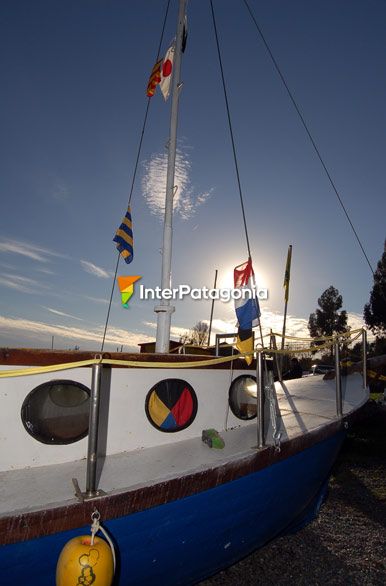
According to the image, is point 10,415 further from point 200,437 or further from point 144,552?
point 200,437

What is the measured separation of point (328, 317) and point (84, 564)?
56.0 metres

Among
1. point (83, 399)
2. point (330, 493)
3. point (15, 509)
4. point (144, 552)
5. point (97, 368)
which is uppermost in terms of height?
point (97, 368)

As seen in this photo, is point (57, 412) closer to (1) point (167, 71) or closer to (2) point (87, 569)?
(2) point (87, 569)

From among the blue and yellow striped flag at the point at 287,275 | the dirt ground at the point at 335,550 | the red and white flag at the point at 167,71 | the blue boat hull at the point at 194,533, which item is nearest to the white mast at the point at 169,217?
the red and white flag at the point at 167,71

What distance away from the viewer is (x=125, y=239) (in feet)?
19.7

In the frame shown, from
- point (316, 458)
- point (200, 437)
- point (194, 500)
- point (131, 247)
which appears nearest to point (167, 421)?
point (200, 437)

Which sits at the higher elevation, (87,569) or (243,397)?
(243,397)

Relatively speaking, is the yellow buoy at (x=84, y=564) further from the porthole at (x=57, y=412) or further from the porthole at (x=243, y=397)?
the porthole at (x=243, y=397)

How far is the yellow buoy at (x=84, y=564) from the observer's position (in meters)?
2.02

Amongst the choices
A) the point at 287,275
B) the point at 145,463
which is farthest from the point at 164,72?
the point at 287,275

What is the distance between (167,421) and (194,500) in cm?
89

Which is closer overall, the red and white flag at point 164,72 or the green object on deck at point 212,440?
the green object on deck at point 212,440

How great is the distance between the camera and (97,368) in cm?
233

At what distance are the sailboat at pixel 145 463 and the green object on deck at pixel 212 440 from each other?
0.01 m
